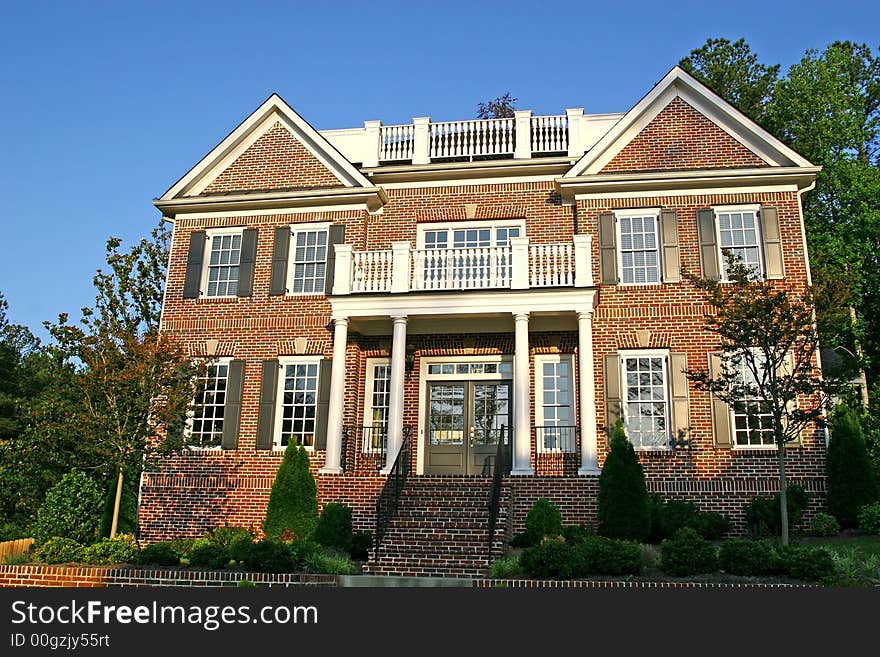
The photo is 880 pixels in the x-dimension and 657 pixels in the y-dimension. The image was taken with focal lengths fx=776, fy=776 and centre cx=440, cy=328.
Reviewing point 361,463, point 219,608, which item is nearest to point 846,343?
point 361,463

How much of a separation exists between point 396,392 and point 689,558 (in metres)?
7.14

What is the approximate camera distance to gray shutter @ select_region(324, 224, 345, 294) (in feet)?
59.3

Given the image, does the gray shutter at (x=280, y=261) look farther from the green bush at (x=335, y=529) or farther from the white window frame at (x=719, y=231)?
the white window frame at (x=719, y=231)

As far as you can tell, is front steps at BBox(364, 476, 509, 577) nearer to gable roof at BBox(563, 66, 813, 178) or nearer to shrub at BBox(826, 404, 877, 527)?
shrub at BBox(826, 404, 877, 527)

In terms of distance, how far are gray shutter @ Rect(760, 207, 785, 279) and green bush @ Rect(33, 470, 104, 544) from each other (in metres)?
15.8

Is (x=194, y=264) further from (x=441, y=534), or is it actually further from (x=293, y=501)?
(x=441, y=534)

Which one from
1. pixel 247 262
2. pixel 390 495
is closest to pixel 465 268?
pixel 390 495

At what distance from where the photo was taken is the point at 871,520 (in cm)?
1403

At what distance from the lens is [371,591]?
7.62 m

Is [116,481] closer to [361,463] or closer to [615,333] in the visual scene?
[361,463]

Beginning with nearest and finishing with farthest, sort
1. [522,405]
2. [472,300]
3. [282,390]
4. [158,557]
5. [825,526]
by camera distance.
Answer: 1. [158,557]
2. [825,526]
3. [522,405]
4. [472,300]
5. [282,390]

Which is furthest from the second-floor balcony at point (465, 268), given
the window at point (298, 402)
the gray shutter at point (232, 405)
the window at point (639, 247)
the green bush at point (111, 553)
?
the green bush at point (111, 553)

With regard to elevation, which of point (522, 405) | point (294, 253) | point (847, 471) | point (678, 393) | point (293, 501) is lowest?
point (293, 501)

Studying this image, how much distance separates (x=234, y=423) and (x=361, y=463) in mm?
3032
